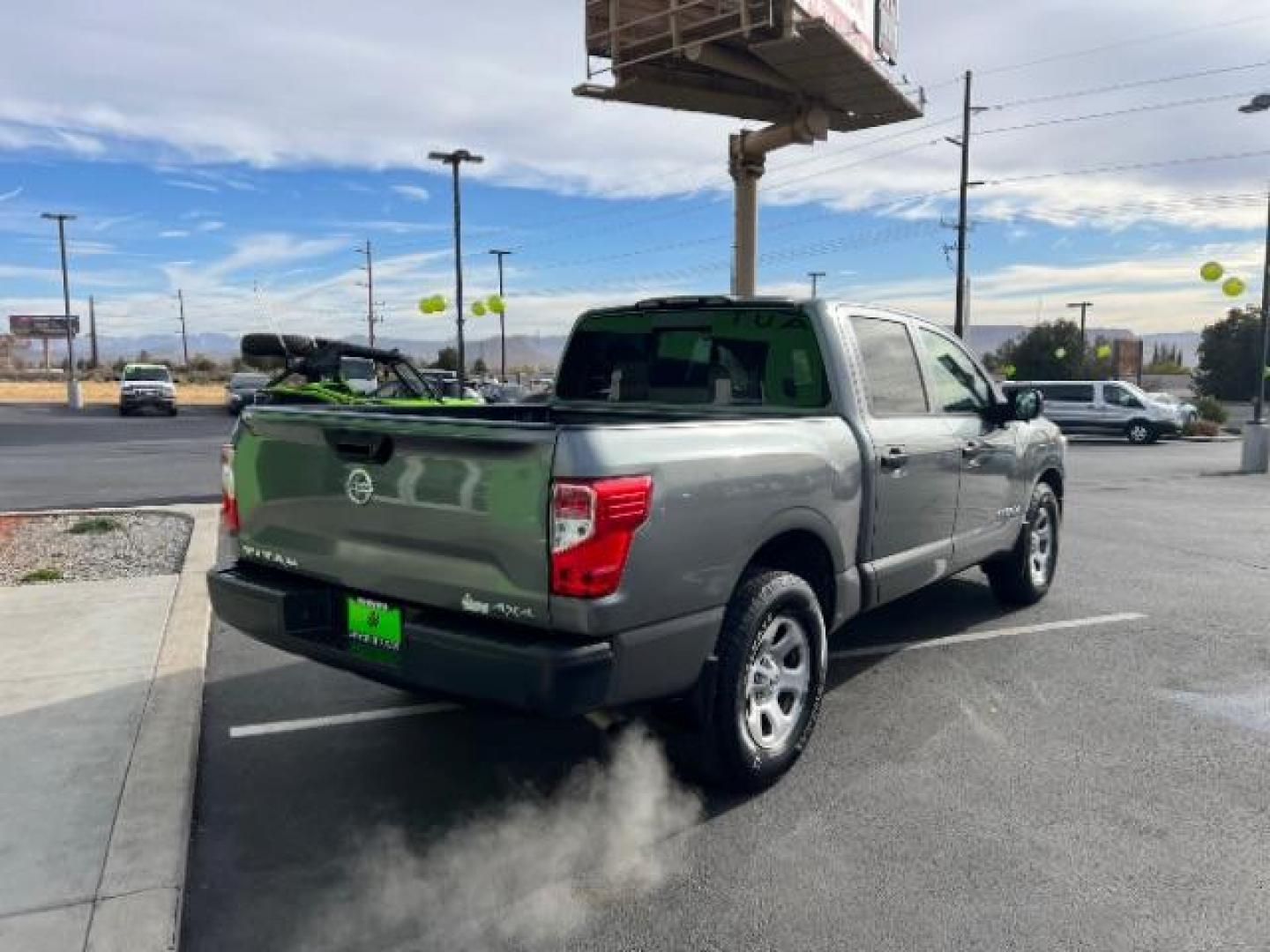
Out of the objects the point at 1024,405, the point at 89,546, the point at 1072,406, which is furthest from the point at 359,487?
the point at 1072,406

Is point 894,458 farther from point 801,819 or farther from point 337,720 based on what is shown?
point 337,720

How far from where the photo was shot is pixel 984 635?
5852 mm

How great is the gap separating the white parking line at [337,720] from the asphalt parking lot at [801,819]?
0.02 m

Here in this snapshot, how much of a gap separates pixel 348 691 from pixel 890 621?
327cm

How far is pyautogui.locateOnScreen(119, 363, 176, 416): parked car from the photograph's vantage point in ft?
115

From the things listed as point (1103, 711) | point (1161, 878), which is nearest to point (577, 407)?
point (1103, 711)

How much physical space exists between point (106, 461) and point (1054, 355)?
2039 inches

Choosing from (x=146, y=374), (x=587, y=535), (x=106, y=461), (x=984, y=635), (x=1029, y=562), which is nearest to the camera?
(x=587, y=535)

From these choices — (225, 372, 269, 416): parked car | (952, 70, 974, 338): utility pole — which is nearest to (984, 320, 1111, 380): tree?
(952, 70, 974, 338): utility pole

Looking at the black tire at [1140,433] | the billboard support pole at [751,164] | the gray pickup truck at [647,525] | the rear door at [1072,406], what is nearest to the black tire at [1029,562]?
the gray pickup truck at [647,525]

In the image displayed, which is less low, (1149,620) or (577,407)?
(577,407)

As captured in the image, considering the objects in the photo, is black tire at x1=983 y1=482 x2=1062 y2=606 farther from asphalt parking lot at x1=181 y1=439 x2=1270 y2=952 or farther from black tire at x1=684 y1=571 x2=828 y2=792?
black tire at x1=684 y1=571 x2=828 y2=792

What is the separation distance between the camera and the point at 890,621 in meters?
6.14

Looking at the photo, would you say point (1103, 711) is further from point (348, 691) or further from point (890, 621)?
Result: point (348, 691)
